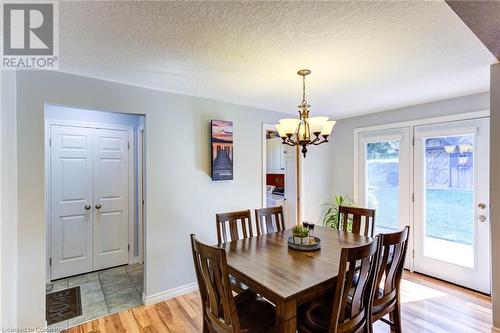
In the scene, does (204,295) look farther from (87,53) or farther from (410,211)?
(410,211)

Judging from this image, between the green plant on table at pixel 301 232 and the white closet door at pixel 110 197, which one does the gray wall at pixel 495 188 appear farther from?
the white closet door at pixel 110 197

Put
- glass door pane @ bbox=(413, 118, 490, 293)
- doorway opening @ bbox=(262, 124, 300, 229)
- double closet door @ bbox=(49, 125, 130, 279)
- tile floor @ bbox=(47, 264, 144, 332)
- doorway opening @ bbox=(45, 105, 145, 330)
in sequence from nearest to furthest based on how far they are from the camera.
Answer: tile floor @ bbox=(47, 264, 144, 332)
glass door pane @ bbox=(413, 118, 490, 293)
doorway opening @ bbox=(45, 105, 145, 330)
double closet door @ bbox=(49, 125, 130, 279)
doorway opening @ bbox=(262, 124, 300, 229)

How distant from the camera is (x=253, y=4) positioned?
1.28m

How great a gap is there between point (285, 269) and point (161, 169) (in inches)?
67.4

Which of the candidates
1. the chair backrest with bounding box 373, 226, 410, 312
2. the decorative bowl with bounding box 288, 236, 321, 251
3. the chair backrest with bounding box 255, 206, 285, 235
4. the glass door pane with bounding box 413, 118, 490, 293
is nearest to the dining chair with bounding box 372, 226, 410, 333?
the chair backrest with bounding box 373, 226, 410, 312

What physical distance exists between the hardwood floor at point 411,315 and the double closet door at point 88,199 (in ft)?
4.17

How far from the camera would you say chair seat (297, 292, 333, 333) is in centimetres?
150

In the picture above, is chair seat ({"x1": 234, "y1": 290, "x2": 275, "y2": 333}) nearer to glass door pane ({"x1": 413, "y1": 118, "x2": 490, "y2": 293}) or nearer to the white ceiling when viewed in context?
the white ceiling

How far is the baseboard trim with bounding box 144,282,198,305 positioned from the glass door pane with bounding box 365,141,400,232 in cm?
288

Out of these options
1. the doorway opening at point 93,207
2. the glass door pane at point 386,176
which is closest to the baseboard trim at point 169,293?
the doorway opening at point 93,207

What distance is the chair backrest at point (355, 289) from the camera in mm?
1331

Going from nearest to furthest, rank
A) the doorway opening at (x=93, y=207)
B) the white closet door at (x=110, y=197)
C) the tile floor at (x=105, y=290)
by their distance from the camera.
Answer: the tile floor at (x=105, y=290) < the doorway opening at (x=93, y=207) < the white closet door at (x=110, y=197)

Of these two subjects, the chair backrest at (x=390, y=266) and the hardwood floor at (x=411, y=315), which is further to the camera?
the hardwood floor at (x=411, y=315)

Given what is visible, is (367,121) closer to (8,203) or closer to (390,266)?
(390,266)
